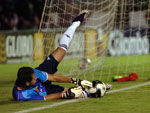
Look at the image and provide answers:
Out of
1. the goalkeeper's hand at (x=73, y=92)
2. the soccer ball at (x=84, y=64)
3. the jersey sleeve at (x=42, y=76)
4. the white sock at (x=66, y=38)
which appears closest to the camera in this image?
the jersey sleeve at (x=42, y=76)

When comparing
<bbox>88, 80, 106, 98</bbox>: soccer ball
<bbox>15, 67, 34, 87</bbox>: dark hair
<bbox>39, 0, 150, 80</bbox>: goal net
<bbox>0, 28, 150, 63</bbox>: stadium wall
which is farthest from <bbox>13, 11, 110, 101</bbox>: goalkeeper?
<bbox>0, 28, 150, 63</bbox>: stadium wall

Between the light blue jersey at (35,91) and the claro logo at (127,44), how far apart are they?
11082mm

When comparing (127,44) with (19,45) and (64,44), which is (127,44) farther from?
(64,44)

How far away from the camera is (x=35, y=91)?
20.7 feet

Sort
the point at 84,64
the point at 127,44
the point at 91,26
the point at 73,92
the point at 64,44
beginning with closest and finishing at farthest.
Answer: the point at 73,92 < the point at 64,44 < the point at 84,64 < the point at 91,26 < the point at 127,44

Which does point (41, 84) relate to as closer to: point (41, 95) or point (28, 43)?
point (41, 95)

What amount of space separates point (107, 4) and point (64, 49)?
13.8 feet

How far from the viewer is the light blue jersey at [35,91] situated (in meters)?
6.26

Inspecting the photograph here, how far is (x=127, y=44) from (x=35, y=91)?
12368mm

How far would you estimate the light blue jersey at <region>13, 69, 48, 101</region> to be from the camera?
6.26 m

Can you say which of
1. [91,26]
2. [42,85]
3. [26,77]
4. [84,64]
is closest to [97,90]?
[42,85]

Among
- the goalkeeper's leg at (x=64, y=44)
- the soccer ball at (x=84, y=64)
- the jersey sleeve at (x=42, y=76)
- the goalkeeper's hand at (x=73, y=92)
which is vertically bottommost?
the goalkeeper's hand at (x=73, y=92)

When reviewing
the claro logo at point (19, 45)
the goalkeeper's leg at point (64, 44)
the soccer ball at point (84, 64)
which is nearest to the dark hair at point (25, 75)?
the goalkeeper's leg at point (64, 44)

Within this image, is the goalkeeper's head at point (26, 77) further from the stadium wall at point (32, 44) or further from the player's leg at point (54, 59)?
the stadium wall at point (32, 44)
